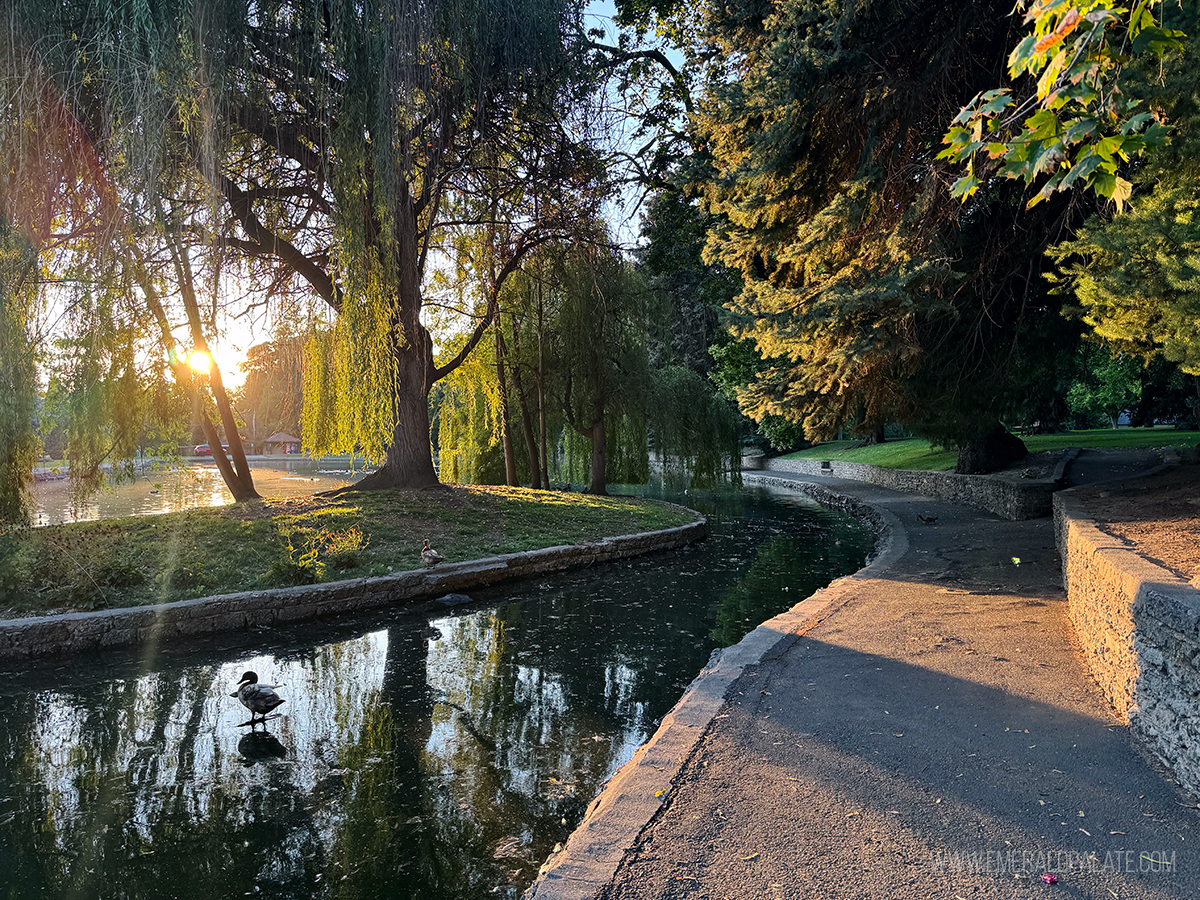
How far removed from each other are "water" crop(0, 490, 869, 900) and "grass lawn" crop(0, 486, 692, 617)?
1113 mm

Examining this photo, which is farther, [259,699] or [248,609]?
[248,609]

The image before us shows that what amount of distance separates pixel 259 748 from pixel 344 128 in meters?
7.26

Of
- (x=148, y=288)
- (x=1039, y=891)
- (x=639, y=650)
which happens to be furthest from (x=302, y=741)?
(x=148, y=288)

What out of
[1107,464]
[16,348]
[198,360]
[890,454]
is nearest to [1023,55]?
[16,348]

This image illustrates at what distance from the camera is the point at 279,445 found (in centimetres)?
8419

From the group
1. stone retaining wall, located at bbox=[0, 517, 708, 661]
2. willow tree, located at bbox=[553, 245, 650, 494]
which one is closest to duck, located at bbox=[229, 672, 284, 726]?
stone retaining wall, located at bbox=[0, 517, 708, 661]

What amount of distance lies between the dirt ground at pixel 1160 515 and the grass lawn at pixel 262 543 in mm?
8298

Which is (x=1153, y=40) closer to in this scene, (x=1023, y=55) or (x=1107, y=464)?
(x=1023, y=55)

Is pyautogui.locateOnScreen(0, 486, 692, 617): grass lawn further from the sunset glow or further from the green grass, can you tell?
the green grass

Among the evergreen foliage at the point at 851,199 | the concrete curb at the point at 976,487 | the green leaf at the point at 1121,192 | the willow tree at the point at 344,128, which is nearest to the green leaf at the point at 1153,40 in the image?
the green leaf at the point at 1121,192

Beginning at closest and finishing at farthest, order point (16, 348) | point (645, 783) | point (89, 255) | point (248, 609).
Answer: point (645, 783), point (16, 348), point (89, 255), point (248, 609)

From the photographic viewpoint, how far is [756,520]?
20.5m

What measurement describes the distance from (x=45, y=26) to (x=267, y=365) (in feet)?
19.6

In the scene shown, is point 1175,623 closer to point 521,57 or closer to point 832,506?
point 521,57
